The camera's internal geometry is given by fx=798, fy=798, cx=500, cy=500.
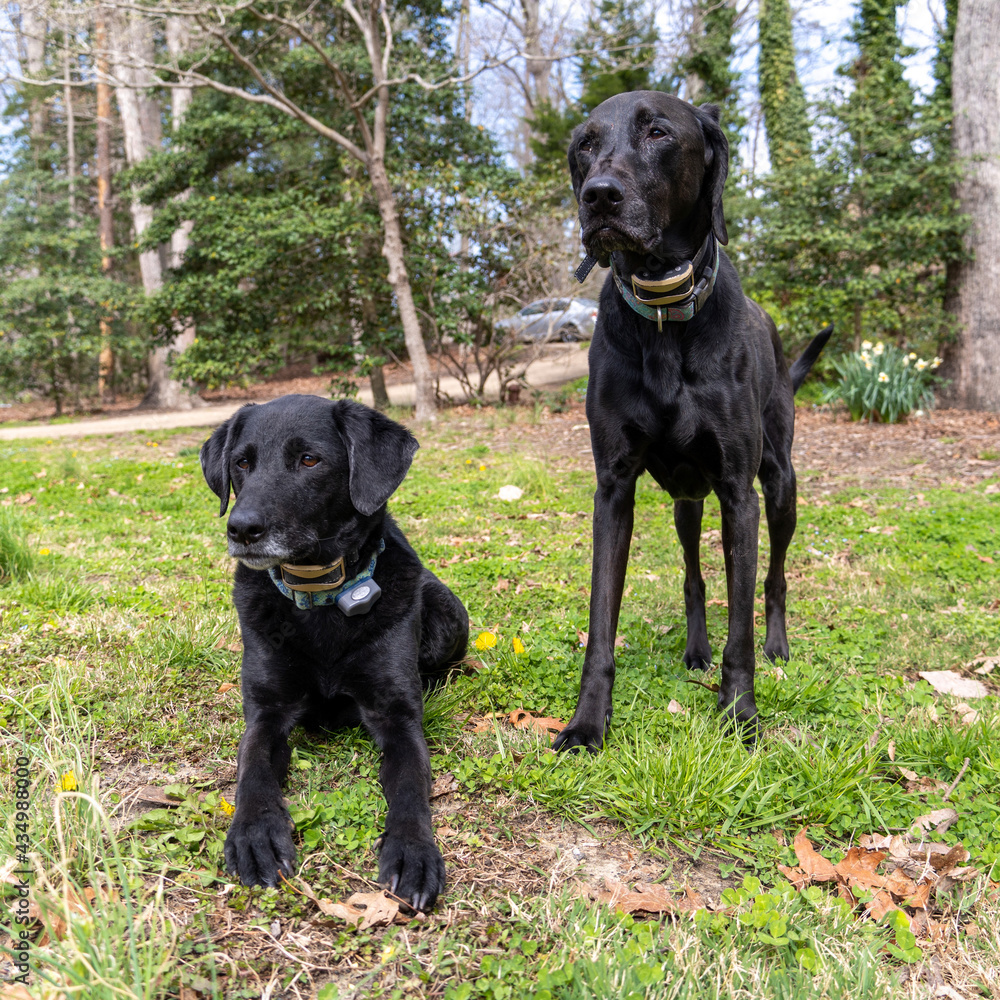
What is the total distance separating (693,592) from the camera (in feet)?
11.7

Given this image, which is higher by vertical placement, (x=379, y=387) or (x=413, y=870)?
(x=379, y=387)

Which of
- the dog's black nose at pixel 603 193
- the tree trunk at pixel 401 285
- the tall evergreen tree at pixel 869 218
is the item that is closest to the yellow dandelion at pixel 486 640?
the dog's black nose at pixel 603 193

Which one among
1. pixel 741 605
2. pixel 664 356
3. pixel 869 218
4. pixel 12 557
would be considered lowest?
pixel 741 605

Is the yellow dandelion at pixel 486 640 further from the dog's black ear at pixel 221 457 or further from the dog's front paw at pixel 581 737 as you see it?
the dog's black ear at pixel 221 457

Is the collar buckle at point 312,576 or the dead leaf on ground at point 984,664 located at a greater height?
the collar buckle at point 312,576

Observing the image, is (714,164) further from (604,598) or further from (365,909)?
(365,909)

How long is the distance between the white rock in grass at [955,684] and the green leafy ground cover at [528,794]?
81mm

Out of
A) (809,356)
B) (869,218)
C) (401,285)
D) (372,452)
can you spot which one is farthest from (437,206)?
(372,452)

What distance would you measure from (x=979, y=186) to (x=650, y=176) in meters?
9.93

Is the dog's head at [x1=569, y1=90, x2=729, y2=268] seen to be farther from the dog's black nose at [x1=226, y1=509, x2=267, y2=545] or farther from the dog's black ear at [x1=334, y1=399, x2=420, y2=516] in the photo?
the dog's black nose at [x1=226, y1=509, x2=267, y2=545]

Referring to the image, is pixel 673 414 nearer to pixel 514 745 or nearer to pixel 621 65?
pixel 514 745

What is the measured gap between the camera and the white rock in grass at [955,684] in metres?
3.18

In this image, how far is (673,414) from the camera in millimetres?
2805

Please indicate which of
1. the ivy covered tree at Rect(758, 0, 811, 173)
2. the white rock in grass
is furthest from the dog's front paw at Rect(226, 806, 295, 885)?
the ivy covered tree at Rect(758, 0, 811, 173)
